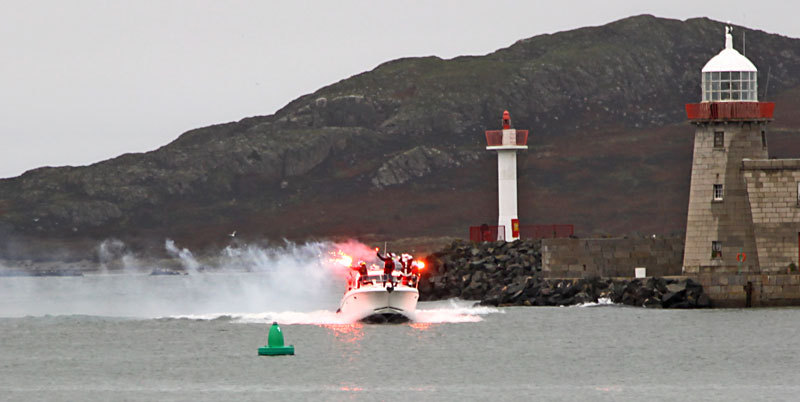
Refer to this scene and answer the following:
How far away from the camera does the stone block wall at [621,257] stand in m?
81.9

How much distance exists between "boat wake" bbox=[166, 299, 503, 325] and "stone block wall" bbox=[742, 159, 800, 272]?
1289 cm

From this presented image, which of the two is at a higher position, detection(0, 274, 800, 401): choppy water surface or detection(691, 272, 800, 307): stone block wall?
detection(691, 272, 800, 307): stone block wall

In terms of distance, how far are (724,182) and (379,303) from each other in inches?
648

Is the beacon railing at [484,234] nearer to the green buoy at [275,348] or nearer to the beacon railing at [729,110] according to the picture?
the beacon railing at [729,110]

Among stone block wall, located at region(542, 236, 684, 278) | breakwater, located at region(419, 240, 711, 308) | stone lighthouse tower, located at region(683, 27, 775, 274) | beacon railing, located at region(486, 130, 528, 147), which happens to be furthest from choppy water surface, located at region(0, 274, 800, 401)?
beacon railing, located at region(486, 130, 528, 147)

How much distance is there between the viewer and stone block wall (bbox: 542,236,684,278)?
8188cm

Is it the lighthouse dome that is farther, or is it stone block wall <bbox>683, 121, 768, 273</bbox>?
the lighthouse dome

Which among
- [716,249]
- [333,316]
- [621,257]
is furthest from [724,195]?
[333,316]

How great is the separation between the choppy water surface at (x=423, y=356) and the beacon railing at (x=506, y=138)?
479 inches

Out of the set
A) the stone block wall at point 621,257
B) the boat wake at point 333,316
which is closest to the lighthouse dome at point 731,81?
the stone block wall at point 621,257

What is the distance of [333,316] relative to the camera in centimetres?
7831

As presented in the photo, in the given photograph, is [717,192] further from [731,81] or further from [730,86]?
[731,81]

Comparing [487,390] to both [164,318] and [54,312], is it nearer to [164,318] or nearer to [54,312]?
[164,318]

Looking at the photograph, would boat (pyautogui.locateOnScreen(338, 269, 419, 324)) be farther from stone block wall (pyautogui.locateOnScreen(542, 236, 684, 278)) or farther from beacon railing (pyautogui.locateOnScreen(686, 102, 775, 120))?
beacon railing (pyautogui.locateOnScreen(686, 102, 775, 120))
